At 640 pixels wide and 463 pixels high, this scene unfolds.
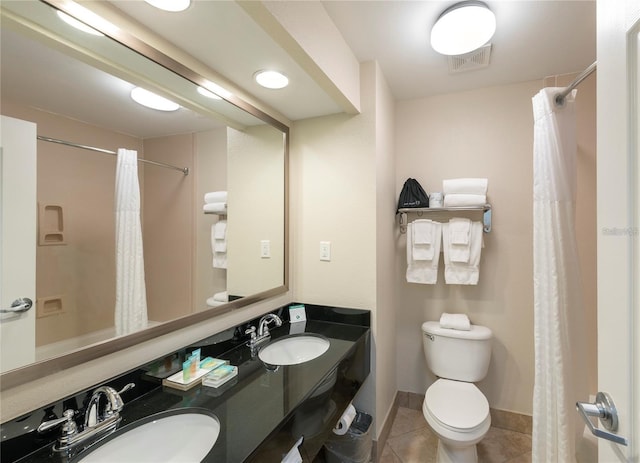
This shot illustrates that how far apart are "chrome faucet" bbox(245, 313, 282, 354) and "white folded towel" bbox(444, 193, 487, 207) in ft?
4.55

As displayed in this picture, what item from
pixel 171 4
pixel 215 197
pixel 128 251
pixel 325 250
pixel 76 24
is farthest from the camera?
pixel 325 250

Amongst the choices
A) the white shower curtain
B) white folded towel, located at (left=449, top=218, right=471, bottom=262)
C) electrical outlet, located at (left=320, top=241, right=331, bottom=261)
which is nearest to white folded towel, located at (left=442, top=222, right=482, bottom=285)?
white folded towel, located at (left=449, top=218, right=471, bottom=262)

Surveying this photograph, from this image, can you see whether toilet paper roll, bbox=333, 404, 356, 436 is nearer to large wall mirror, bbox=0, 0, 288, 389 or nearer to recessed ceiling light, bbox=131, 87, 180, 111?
large wall mirror, bbox=0, 0, 288, 389

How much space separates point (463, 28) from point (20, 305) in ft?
6.61

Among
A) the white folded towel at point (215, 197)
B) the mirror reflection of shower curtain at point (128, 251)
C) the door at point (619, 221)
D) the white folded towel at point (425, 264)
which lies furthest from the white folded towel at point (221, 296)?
the door at point (619, 221)

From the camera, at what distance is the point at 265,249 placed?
1833mm

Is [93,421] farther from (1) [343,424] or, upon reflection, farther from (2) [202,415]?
(1) [343,424]

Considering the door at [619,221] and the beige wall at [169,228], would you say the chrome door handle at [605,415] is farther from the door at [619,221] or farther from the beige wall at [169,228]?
the beige wall at [169,228]

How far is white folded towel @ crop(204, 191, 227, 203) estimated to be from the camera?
1463 millimetres

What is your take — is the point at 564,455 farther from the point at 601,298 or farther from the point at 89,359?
the point at 89,359

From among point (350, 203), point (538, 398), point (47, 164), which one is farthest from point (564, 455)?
point (47, 164)

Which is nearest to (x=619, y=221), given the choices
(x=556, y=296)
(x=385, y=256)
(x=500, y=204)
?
(x=556, y=296)

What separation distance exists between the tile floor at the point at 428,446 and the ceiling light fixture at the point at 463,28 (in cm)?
238

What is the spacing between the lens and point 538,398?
52.8 inches
